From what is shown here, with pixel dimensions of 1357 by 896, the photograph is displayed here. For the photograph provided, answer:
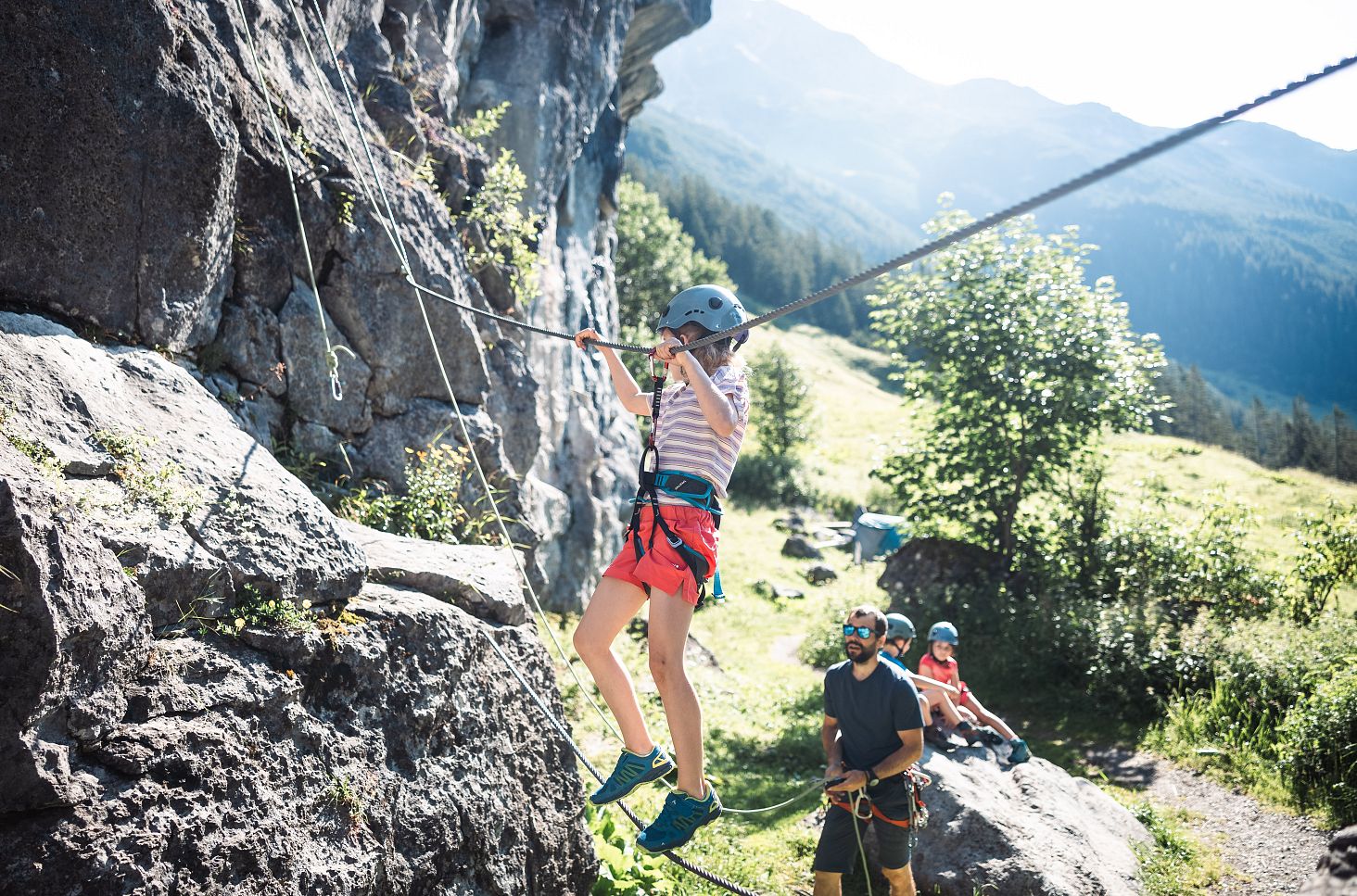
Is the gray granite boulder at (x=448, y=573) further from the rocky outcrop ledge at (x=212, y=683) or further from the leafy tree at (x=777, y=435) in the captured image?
the leafy tree at (x=777, y=435)

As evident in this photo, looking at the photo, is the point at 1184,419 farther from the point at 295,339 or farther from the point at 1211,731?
the point at 295,339

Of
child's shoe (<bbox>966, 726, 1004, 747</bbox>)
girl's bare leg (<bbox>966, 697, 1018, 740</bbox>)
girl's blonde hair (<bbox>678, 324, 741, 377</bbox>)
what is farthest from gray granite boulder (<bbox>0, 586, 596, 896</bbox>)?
girl's bare leg (<bbox>966, 697, 1018, 740</bbox>)

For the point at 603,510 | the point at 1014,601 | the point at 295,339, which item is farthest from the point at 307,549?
the point at 1014,601

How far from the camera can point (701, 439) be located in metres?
4.49

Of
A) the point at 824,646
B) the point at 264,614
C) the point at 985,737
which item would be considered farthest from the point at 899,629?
the point at 824,646

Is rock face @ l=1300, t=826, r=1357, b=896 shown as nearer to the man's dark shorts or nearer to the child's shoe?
the man's dark shorts

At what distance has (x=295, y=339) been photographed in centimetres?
695

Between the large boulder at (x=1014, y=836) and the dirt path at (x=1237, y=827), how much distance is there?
1.04 metres

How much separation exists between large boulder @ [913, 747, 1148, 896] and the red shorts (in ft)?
16.7

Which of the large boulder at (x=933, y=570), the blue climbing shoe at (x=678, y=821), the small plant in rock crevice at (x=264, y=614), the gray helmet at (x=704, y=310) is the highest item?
Result: the gray helmet at (x=704, y=310)

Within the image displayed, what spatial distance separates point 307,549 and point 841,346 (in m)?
94.6

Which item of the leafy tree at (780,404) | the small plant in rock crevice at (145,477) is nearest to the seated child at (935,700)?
the small plant in rock crevice at (145,477)

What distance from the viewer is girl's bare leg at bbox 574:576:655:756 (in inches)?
175

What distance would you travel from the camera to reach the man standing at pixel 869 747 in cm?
627
